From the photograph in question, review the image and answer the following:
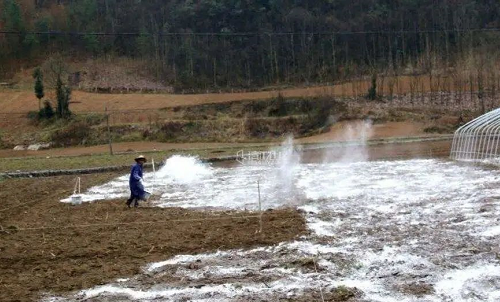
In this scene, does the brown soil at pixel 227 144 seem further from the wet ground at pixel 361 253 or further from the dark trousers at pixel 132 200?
the dark trousers at pixel 132 200

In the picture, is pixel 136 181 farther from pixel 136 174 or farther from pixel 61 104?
pixel 61 104

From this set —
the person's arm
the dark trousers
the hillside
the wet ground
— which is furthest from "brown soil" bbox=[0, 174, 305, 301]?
the hillside

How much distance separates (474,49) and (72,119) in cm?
5341

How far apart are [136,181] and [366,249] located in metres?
7.47

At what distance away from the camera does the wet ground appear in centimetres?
770

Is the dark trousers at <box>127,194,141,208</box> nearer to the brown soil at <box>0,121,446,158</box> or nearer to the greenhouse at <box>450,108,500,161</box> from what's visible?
the greenhouse at <box>450,108,500,161</box>

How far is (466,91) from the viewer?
58.3 m

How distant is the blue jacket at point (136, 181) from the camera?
14664 millimetres

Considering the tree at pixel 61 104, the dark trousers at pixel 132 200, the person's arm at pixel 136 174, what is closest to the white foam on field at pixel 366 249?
the dark trousers at pixel 132 200

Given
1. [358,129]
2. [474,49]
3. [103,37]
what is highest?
[103,37]

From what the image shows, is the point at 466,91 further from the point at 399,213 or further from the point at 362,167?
the point at 399,213

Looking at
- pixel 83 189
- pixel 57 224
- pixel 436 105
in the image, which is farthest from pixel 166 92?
pixel 57 224

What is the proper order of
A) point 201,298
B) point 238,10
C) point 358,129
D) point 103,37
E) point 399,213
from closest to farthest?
point 201,298 < point 399,213 < point 358,129 < point 238,10 < point 103,37

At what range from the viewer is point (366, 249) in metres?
9.38
